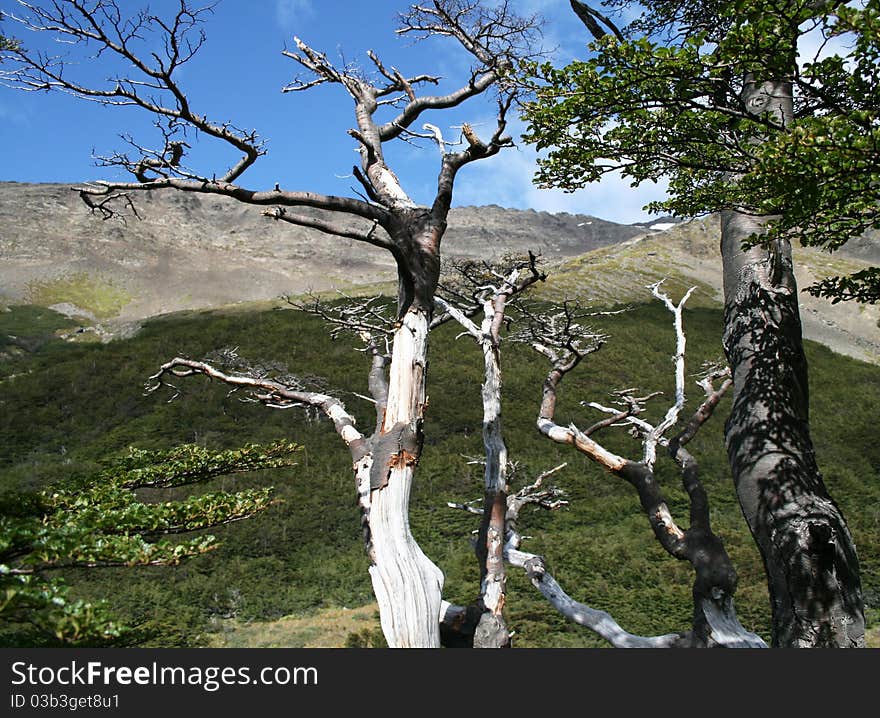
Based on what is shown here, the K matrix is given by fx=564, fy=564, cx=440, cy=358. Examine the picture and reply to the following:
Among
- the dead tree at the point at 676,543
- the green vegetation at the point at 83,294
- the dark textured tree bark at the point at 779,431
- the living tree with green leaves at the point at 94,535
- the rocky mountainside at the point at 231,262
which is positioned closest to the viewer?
the living tree with green leaves at the point at 94,535

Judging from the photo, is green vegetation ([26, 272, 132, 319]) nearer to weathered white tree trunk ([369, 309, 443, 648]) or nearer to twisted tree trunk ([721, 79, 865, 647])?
weathered white tree trunk ([369, 309, 443, 648])

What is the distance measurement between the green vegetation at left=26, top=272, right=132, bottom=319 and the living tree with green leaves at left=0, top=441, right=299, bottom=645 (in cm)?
7007

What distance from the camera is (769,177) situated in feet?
13.2

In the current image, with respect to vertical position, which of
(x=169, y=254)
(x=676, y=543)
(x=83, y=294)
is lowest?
(x=676, y=543)

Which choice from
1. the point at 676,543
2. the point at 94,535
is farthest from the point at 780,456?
the point at 94,535

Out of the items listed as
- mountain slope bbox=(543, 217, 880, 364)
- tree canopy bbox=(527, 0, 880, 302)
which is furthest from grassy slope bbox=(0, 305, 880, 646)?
mountain slope bbox=(543, 217, 880, 364)

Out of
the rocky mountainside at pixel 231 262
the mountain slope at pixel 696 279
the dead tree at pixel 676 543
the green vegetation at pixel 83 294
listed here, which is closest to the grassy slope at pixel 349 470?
the dead tree at pixel 676 543

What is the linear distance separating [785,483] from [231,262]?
95835 mm

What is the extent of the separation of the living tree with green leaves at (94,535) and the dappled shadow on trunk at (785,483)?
4.68 meters

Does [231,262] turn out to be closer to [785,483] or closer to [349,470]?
[349,470]

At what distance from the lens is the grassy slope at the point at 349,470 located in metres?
13.7

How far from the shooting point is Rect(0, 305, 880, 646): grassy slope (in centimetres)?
1373

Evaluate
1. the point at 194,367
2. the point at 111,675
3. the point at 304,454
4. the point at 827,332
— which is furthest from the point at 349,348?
the point at 827,332

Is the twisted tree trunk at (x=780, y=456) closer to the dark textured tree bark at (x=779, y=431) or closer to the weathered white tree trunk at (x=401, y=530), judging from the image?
the dark textured tree bark at (x=779, y=431)
